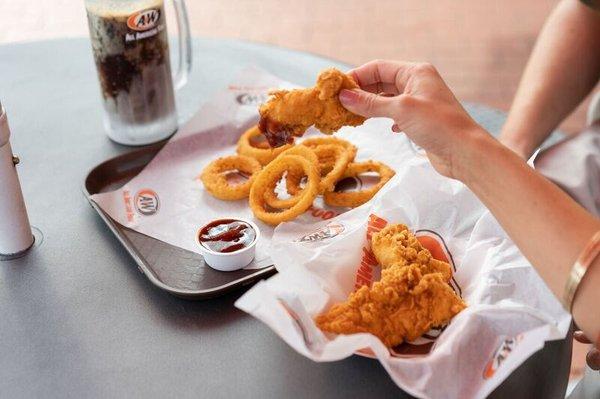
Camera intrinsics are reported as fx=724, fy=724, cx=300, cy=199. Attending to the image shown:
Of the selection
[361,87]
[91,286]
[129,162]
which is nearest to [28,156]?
[129,162]

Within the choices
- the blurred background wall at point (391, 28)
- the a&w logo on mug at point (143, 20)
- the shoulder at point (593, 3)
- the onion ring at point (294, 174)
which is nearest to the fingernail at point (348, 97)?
the onion ring at point (294, 174)

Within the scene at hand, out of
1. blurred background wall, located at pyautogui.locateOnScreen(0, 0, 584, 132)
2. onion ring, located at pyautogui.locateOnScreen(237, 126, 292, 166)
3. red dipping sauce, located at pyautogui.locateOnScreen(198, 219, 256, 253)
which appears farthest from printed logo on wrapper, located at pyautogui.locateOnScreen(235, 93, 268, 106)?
blurred background wall, located at pyautogui.locateOnScreen(0, 0, 584, 132)

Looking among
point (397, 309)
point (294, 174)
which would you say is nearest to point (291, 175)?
point (294, 174)

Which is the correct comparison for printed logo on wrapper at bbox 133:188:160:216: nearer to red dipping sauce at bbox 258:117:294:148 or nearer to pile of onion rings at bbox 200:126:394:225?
pile of onion rings at bbox 200:126:394:225

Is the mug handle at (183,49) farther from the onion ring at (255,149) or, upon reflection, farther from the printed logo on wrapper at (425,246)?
the printed logo on wrapper at (425,246)

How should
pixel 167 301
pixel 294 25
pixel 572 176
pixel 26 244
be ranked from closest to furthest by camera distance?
1. pixel 167 301
2. pixel 26 244
3. pixel 572 176
4. pixel 294 25

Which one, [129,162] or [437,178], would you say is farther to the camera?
[129,162]

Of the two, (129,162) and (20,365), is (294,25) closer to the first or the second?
(129,162)
